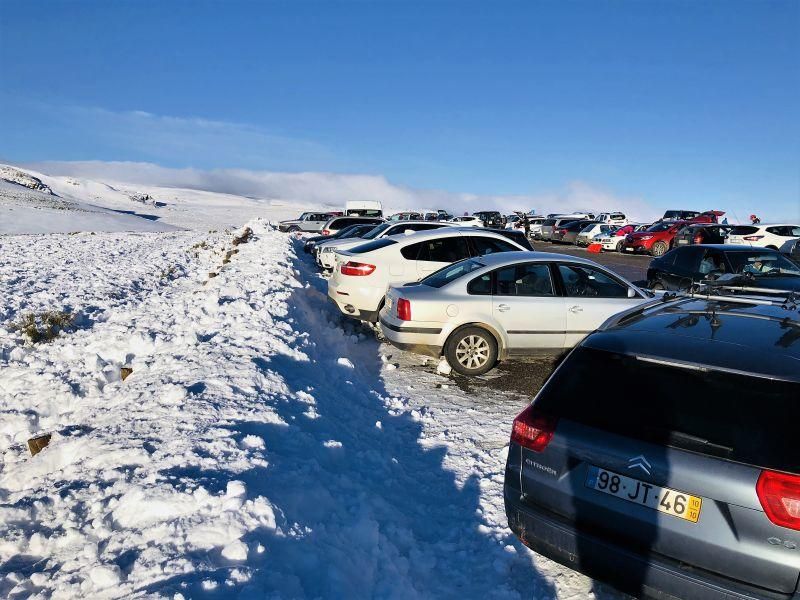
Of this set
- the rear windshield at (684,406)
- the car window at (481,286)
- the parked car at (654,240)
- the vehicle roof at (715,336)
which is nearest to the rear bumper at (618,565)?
the rear windshield at (684,406)

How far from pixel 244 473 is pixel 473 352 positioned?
13.4 ft

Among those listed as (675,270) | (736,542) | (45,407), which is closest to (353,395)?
(45,407)

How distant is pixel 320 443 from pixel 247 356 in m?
1.95

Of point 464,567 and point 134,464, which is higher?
point 134,464

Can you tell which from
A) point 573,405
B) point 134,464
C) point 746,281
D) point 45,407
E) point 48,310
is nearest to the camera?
point 573,405

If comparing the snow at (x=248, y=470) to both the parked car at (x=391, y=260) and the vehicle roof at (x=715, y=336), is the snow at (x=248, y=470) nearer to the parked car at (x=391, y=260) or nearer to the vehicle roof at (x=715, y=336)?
the parked car at (x=391, y=260)

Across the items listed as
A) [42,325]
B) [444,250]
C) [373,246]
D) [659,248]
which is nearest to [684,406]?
[444,250]

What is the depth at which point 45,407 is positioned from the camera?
563cm

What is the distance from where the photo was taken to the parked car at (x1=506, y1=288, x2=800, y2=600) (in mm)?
2285

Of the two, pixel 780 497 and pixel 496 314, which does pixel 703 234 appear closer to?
pixel 496 314

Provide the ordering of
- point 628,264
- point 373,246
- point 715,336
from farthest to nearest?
point 628,264 → point 373,246 → point 715,336

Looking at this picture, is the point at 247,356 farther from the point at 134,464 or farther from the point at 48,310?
the point at 48,310

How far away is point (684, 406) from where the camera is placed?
8.41 feet

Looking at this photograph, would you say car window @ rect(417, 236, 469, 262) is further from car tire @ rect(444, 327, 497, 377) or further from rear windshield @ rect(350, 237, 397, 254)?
car tire @ rect(444, 327, 497, 377)
